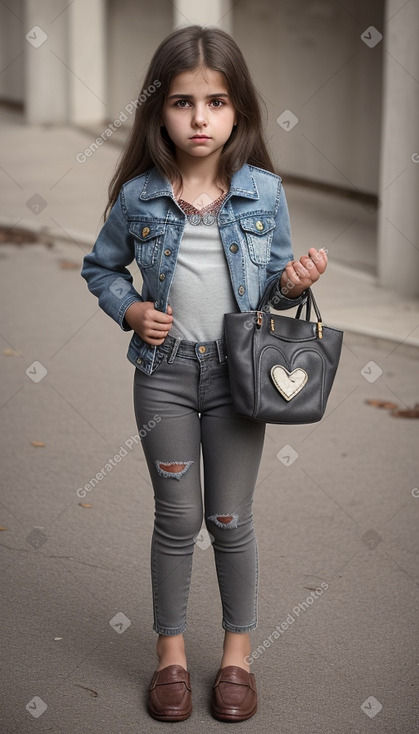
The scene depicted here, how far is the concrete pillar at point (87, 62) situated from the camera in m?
14.3

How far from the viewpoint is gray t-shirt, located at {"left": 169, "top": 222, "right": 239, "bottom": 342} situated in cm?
311

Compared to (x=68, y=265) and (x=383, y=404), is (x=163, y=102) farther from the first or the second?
(x=68, y=265)

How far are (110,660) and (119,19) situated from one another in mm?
12597

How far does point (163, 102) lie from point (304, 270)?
24.8 inches

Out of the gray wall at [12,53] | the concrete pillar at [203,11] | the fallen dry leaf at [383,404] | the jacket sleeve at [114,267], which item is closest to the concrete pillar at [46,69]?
the gray wall at [12,53]

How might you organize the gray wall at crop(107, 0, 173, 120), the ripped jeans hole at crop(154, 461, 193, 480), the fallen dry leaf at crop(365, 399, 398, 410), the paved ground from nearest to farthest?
the ripped jeans hole at crop(154, 461, 193, 480), the paved ground, the fallen dry leaf at crop(365, 399, 398, 410), the gray wall at crop(107, 0, 173, 120)

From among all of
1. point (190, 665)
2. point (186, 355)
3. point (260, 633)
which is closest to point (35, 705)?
point (190, 665)

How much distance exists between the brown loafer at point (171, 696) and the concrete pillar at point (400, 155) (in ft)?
18.0

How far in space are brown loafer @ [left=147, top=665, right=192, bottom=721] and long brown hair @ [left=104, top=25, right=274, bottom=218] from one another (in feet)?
4.79

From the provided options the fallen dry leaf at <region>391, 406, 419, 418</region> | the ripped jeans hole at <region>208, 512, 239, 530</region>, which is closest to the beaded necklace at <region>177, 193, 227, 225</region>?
the ripped jeans hole at <region>208, 512, 239, 530</region>

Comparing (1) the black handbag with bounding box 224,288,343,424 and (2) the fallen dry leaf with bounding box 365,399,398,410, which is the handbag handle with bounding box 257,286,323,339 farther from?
(2) the fallen dry leaf with bounding box 365,399,398,410

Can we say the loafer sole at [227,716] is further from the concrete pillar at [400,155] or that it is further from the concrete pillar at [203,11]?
the concrete pillar at [203,11]

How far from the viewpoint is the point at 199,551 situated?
4.45 meters

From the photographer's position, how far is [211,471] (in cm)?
326
